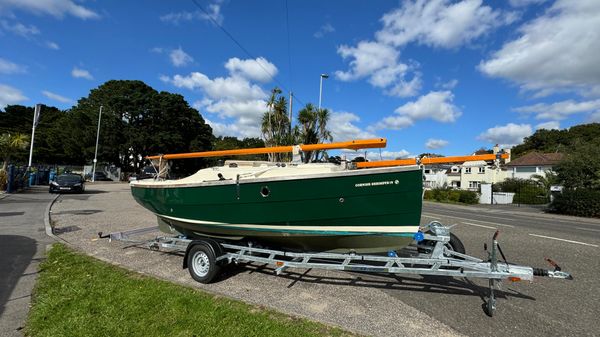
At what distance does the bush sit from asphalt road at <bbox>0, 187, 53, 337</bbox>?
89.0 feet

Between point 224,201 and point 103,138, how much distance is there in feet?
170

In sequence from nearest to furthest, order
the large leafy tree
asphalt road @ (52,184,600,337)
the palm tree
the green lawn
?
1. the green lawn
2. asphalt road @ (52,184,600,337)
3. the palm tree
4. the large leafy tree

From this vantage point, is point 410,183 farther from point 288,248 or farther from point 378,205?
point 288,248

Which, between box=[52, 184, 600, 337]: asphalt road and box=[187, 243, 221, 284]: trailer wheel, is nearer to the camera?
box=[52, 184, 600, 337]: asphalt road

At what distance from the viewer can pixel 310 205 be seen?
4.95m

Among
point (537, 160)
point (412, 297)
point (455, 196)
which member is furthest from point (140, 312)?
point (537, 160)

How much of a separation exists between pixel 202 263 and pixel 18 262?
3546mm

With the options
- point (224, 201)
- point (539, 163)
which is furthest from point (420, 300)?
point (539, 163)

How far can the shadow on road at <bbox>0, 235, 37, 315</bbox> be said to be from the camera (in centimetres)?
483

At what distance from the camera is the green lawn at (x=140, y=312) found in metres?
3.59

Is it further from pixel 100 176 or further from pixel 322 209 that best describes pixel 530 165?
pixel 100 176

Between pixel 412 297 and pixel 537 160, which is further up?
pixel 537 160

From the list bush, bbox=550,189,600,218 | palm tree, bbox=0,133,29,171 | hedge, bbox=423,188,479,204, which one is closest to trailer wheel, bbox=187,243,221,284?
bush, bbox=550,189,600,218

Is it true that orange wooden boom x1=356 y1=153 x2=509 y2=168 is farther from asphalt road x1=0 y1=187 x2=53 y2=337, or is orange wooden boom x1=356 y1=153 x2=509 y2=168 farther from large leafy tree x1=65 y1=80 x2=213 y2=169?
large leafy tree x1=65 y1=80 x2=213 y2=169
